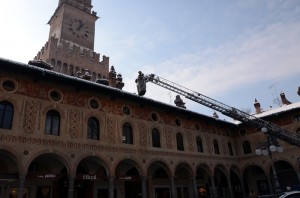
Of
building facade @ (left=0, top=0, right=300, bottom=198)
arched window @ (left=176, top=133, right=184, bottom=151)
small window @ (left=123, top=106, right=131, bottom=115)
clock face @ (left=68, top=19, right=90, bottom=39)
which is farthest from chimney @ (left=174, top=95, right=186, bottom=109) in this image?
clock face @ (left=68, top=19, right=90, bottom=39)

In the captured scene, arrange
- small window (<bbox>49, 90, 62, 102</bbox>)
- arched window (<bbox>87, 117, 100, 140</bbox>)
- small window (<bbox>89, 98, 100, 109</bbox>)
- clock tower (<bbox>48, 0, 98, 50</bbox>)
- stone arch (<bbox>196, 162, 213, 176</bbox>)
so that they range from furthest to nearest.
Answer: clock tower (<bbox>48, 0, 98, 50</bbox>) < stone arch (<bbox>196, 162, 213, 176</bbox>) < small window (<bbox>89, 98, 100, 109</bbox>) < arched window (<bbox>87, 117, 100, 140</bbox>) < small window (<bbox>49, 90, 62, 102</bbox>)

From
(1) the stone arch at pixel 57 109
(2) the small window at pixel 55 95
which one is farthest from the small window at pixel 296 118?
(2) the small window at pixel 55 95

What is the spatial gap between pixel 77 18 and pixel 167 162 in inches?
Answer: 999

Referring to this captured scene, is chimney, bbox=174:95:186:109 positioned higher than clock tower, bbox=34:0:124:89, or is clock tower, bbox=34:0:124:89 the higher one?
clock tower, bbox=34:0:124:89

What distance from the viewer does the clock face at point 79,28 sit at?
3419 cm

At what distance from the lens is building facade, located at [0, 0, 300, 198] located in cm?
1295

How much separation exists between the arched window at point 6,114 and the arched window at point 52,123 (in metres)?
1.77

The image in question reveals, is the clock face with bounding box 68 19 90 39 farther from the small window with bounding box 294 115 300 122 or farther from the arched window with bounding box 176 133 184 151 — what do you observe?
the small window with bounding box 294 115 300 122

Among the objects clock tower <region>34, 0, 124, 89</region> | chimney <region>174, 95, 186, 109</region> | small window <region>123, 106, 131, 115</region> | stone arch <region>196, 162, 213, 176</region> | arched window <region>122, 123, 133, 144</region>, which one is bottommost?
stone arch <region>196, 162, 213, 176</region>

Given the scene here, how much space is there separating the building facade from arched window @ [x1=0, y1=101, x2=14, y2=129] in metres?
0.04

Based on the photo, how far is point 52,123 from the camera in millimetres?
13969

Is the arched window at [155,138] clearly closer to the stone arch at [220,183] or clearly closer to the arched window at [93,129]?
the arched window at [93,129]

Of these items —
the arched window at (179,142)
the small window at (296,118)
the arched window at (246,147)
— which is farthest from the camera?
the arched window at (246,147)

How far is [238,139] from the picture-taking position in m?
26.3
